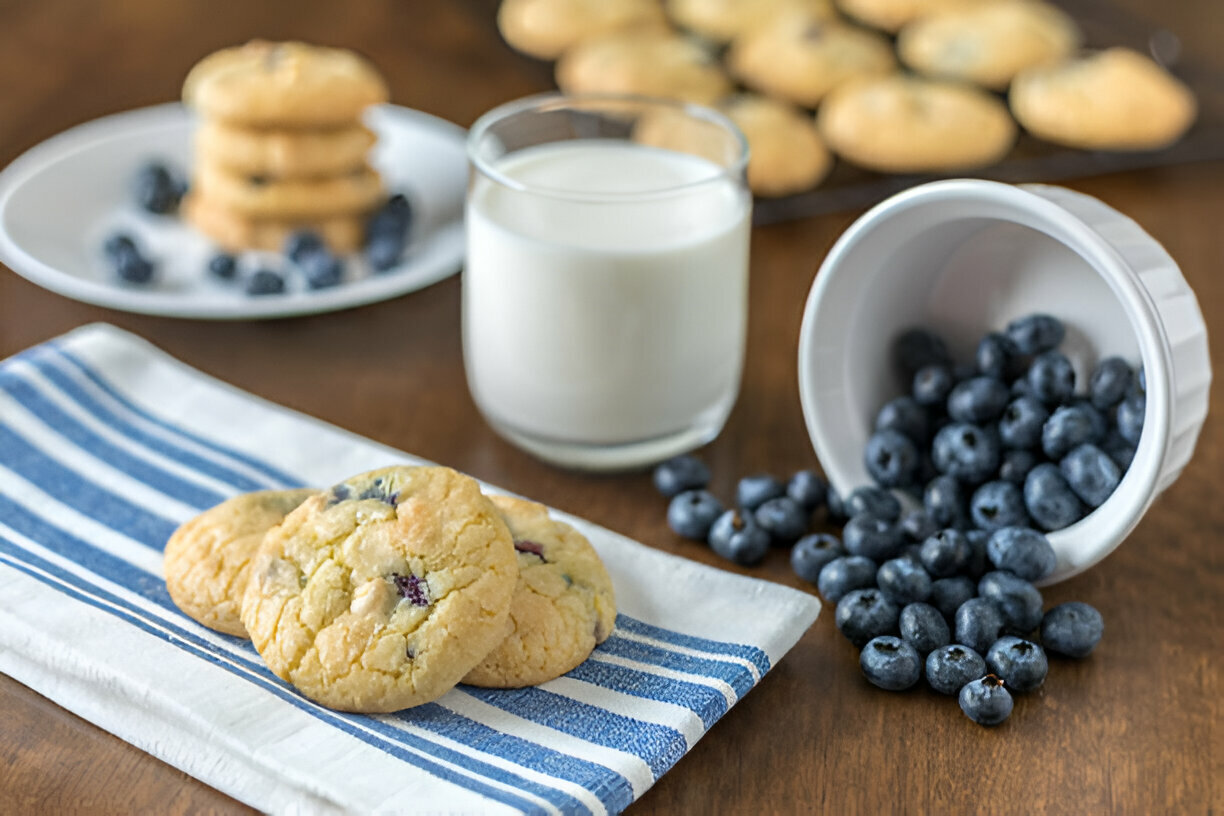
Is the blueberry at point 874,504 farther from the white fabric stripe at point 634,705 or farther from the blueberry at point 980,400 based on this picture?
the white fabric stripe at point 634,705

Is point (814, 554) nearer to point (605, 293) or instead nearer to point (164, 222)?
point (605, 293)

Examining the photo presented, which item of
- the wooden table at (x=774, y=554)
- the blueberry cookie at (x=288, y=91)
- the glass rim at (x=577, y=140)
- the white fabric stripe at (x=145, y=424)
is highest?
the glass rim at (x=577, y=140)

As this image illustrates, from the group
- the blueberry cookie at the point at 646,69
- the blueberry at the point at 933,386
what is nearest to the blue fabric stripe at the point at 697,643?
the blueberry at the point at 933,386

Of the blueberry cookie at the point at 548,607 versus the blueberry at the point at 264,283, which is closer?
the blueberry cookie at the point at 548,607

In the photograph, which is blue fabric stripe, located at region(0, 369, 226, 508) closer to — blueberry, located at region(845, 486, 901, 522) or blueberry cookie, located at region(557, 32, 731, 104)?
blueberry, located at region(845, 486, 901, 522)

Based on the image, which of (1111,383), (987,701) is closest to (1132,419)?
(1111,383)
